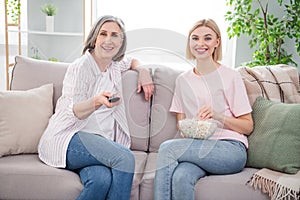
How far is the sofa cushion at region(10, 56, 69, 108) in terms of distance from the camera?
2.09 m

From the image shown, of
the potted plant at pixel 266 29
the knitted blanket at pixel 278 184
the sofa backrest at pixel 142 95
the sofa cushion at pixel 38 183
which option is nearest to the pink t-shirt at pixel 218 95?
the sofa backrest at pixel 142 95

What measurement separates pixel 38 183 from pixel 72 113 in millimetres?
332

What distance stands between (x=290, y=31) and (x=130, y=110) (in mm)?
1499

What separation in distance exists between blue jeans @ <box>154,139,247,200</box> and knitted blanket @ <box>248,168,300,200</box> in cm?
11

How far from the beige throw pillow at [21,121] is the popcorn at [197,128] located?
0.69m

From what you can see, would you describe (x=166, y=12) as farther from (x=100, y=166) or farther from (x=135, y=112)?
(x=100, y=166)

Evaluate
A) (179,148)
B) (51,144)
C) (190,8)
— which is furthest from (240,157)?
(190,8)

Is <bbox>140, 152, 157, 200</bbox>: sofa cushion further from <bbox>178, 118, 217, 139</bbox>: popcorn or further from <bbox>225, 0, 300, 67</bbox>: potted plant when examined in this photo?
<bbox>225, 0, 300, 67</bbox>: potted plant

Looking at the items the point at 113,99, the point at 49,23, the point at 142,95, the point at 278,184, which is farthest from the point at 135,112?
the point at 49,23

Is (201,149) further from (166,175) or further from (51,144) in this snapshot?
(51,144)

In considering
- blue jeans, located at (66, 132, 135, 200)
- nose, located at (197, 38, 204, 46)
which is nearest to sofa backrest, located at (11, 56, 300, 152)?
blue jeans, located at (66, 132, 135, 200)

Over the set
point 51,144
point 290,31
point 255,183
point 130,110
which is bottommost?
point 255,183

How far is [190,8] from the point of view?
3.02 metres

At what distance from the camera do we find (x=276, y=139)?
5.86ft
